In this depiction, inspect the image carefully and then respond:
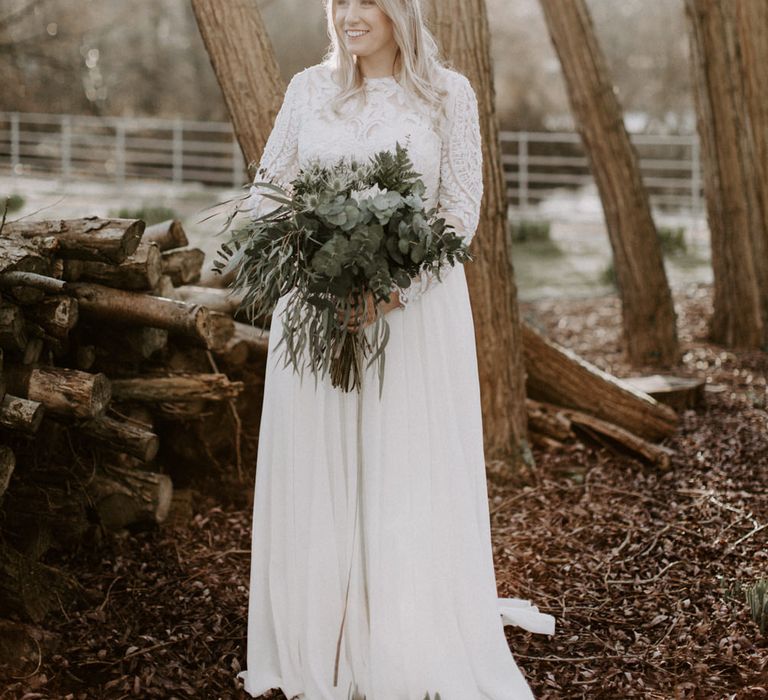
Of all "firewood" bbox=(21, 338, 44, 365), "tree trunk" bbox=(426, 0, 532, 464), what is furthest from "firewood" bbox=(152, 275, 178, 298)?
"tree trunk" bbox=(426, 0, 532, 464)

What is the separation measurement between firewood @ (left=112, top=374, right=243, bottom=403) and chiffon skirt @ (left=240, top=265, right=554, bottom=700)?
3.94 ft

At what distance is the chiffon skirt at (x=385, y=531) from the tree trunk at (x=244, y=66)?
1.70 metres

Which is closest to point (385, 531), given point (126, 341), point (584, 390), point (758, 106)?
point (126, 341)

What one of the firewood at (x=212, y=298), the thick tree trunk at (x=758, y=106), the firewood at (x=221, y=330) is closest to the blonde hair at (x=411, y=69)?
the firewood at (x=221, y=330)

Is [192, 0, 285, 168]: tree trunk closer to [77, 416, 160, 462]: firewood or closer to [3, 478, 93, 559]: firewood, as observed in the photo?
[77, 416, 160, 462]: firewood

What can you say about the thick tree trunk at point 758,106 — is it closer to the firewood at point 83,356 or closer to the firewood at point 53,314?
the firewood at point 83,356

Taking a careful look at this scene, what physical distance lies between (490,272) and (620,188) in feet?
10.1

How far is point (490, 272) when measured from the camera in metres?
5.02

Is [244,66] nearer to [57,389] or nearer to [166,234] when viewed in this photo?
[166,234]

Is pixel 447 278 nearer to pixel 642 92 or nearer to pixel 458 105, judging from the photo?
pixel 458 105

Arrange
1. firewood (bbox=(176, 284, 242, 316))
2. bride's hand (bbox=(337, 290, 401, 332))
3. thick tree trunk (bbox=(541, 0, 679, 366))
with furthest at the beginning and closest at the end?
thick tree trunk (bbox=(541, 0, 679, 366)) < firewood (bbox=(176, 284, 242, 316)) < bride's hand (bbox=(337, 290, 401, 332))

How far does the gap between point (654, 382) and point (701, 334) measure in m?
2.54

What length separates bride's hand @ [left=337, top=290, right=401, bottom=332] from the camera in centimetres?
314

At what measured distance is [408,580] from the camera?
334 centimetres
